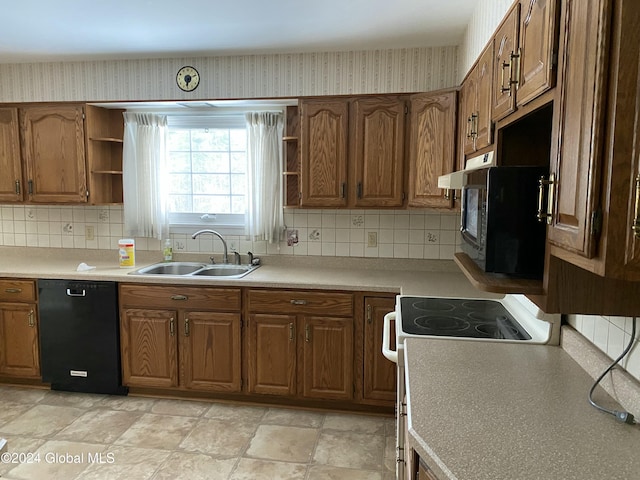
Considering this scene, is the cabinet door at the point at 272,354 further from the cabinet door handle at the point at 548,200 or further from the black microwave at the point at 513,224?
the cabinet door handle at the point at 548,200

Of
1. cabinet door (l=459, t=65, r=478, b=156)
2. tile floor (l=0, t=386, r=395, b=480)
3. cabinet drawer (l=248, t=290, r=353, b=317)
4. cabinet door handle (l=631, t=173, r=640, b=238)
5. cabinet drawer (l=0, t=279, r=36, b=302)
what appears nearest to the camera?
cabinet door handle (l=631, t=173, r=640, b=238)

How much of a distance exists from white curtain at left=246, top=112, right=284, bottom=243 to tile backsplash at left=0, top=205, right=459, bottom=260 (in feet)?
0.41

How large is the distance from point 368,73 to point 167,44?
1.35 meters

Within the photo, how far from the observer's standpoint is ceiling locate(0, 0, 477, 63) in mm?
2434

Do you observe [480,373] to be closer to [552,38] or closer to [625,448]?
[625,448]

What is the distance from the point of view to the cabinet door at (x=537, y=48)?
1.11 meters

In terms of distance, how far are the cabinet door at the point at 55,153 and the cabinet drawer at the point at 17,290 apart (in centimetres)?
61

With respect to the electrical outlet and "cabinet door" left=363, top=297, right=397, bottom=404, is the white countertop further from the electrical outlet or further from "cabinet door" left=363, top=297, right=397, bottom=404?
the electrical outlet

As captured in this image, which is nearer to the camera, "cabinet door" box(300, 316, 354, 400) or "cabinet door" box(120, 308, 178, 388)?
"cabinet door" box(300, 316, 354, 400)

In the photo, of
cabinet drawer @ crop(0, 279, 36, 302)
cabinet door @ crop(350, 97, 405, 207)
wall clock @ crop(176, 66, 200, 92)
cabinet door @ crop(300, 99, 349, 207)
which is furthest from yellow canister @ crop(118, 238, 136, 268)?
cabinet door @ crop(350, 97, 405, 207)

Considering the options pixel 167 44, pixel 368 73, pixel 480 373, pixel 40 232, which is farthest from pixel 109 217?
pixel 480 373

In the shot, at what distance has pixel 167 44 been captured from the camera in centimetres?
307

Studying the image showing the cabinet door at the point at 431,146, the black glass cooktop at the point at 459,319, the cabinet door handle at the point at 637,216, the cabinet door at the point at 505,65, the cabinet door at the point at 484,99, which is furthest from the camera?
the cabinet door at the point at 431,146

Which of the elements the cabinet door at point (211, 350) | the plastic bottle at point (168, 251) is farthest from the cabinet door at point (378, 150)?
the plastic bottle at point (168, 251)
